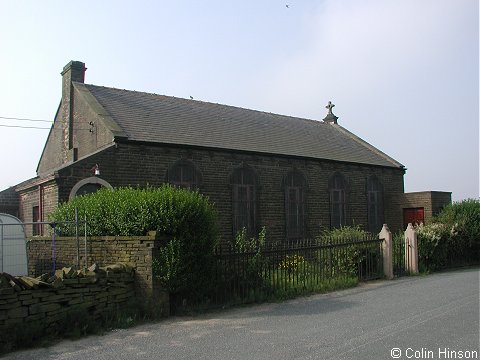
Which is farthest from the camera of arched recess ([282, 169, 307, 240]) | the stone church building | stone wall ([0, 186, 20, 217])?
arched recess ([282, 169, 307, 240])

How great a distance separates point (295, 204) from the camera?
2083 cm

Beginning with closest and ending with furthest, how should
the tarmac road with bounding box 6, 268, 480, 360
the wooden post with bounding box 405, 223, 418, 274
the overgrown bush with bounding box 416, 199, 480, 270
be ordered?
the tarmac road with bounding box 6, 268, 480, 360, the wooden post with bounding box 405, 223, 418, 274, the overgrown bush with bounding box 416, 199, 480, 270

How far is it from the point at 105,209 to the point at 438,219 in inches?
619

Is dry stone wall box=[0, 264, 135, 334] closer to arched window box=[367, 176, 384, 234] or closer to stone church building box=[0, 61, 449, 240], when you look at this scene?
stone church building box=[0, 61, 449, 240]

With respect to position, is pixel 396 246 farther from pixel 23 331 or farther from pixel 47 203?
pixel 23 331

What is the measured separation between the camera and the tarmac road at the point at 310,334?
6.51 metres

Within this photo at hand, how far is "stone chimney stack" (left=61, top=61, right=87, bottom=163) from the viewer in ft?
66.5

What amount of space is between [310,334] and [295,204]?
1341 centimetres

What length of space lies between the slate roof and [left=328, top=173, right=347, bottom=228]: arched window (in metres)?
1.04

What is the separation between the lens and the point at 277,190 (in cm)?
2005

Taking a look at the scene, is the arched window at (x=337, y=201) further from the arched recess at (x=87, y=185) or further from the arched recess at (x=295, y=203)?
the arched recess at (x=87, y=185)

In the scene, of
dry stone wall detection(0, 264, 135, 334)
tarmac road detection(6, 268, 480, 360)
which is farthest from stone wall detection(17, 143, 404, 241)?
tarmac road detection(6, 268, 480, 360)

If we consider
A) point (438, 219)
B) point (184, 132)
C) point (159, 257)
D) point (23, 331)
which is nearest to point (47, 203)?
point (184, 132)

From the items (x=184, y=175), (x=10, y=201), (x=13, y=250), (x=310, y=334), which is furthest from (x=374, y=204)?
(x=13, y=250)
